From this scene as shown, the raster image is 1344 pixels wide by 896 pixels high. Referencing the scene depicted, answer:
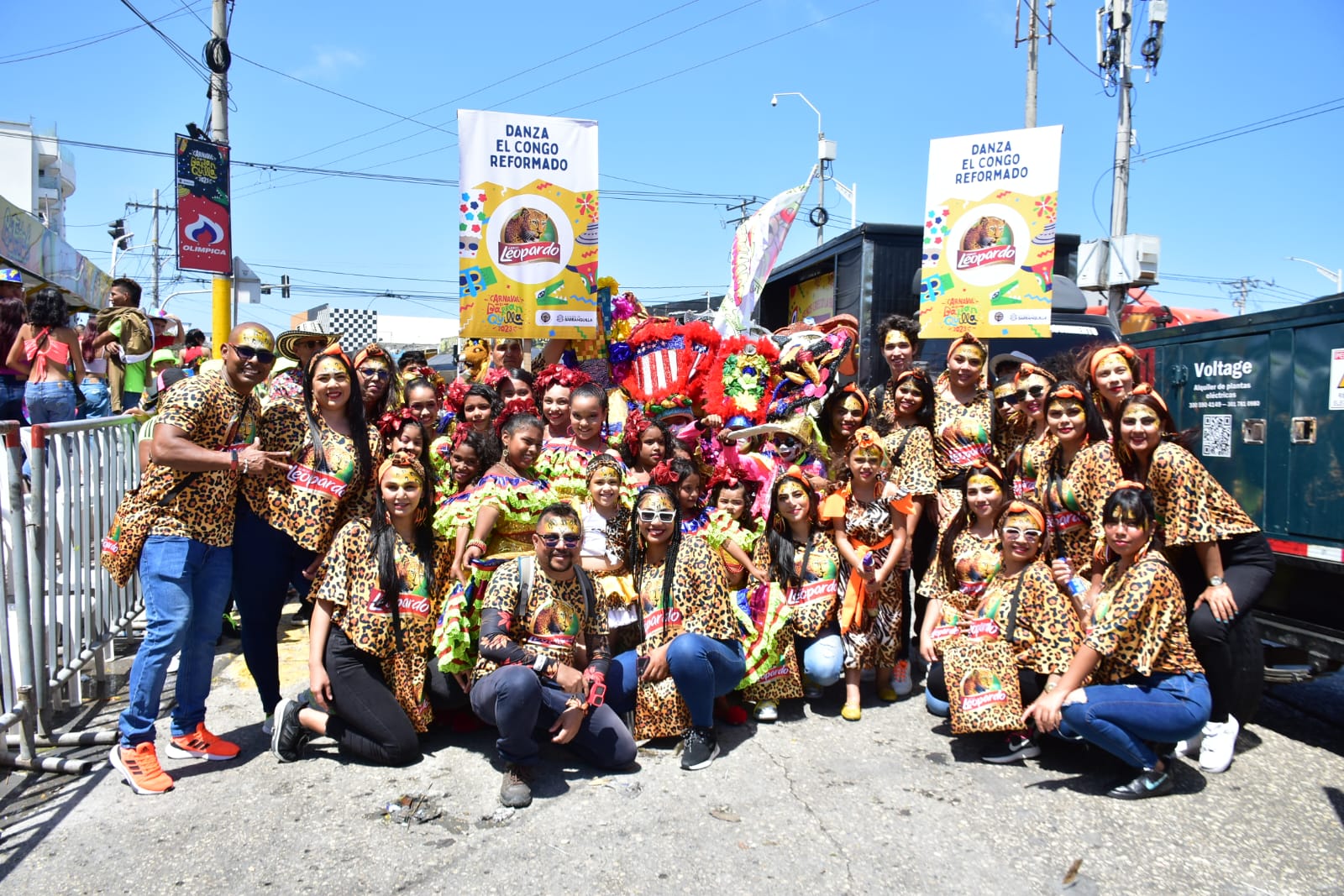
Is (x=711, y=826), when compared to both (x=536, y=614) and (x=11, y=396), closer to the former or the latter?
(x=536, y=614)

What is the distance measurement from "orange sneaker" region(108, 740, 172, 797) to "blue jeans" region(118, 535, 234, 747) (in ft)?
0.13

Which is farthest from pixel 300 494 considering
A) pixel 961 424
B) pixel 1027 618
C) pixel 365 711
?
pixel 961 424

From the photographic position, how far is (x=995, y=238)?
546cm

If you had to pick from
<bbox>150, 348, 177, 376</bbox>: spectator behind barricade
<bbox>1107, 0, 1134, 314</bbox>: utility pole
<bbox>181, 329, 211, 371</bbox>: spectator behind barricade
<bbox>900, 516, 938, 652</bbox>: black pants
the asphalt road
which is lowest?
the asphalt road

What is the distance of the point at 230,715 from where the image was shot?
14.4ft

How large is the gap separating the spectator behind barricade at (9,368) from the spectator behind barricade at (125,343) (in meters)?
0.73

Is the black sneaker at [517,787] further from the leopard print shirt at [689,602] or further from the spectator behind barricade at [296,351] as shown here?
the spectator behind barricade at [296,351]

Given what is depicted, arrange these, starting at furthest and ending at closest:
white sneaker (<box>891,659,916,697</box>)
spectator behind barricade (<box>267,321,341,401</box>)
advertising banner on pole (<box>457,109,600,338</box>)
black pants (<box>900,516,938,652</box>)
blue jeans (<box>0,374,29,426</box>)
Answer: blue jeans (<box>0,374,29,426</box>) → advertising banner on pole (<box>457,109,600,338</box>) → black pants (<box>900,516,938,652</box>) → spectator behind barricade (<box>267,321,341,401</box>) → white sneaker (<box>891,659,916,697</box>)

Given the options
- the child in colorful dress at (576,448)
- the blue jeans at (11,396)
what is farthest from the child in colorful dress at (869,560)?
the blue jeans at (11,396)

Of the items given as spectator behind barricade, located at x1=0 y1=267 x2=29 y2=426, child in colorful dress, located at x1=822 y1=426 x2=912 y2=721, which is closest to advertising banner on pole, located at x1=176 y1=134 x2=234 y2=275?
spectator behind barricade, located at x1=0 y1=267 x2=29 y2=426

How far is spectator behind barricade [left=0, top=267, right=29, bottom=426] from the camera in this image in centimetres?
673

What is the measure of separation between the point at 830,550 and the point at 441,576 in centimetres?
201

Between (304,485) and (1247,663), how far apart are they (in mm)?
4327

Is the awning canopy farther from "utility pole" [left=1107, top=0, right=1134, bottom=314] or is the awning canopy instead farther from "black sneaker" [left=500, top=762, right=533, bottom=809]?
"utility pole" [left=1107, top=0, right=1134, bottom=314]
